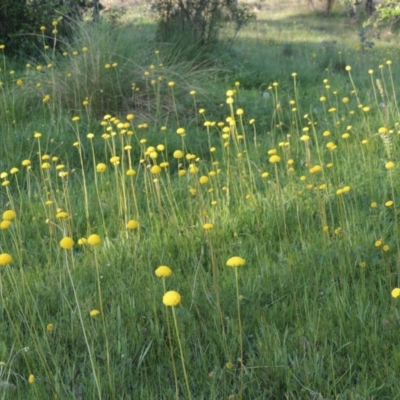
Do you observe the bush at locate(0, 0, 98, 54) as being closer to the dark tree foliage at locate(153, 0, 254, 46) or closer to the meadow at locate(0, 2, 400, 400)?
the dark tree foliage at locate(153, 0, 254, 46)

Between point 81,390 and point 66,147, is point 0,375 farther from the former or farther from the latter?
point 66,147

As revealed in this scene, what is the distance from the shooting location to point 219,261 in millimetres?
3094

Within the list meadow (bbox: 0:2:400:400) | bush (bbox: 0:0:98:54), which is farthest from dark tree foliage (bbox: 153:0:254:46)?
meadow (bbox: 0:2:400:400)

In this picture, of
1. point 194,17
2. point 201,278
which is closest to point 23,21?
point 194,17

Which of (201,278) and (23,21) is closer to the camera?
(201,278)

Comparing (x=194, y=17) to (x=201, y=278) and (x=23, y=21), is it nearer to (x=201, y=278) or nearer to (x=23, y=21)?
(x=23, y=21)

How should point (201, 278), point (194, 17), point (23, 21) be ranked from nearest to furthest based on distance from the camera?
point (201, 278) → point (23, 21) → point (194, 17)

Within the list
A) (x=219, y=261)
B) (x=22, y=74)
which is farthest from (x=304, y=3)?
(x=219, y=261)

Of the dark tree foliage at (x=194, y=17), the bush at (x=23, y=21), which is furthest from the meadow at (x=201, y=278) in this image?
the dark tree foliage at (x=194, y=17)

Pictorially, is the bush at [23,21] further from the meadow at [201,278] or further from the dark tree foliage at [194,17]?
the meadow at [201,278]

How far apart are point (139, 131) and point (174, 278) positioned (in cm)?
282

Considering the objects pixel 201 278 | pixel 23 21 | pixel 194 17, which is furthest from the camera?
pixel 194 17

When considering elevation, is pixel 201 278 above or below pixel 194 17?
below

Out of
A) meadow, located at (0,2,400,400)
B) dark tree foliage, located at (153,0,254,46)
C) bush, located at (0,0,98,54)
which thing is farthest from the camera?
dark tree foliage, located at (153,0,254,46)
